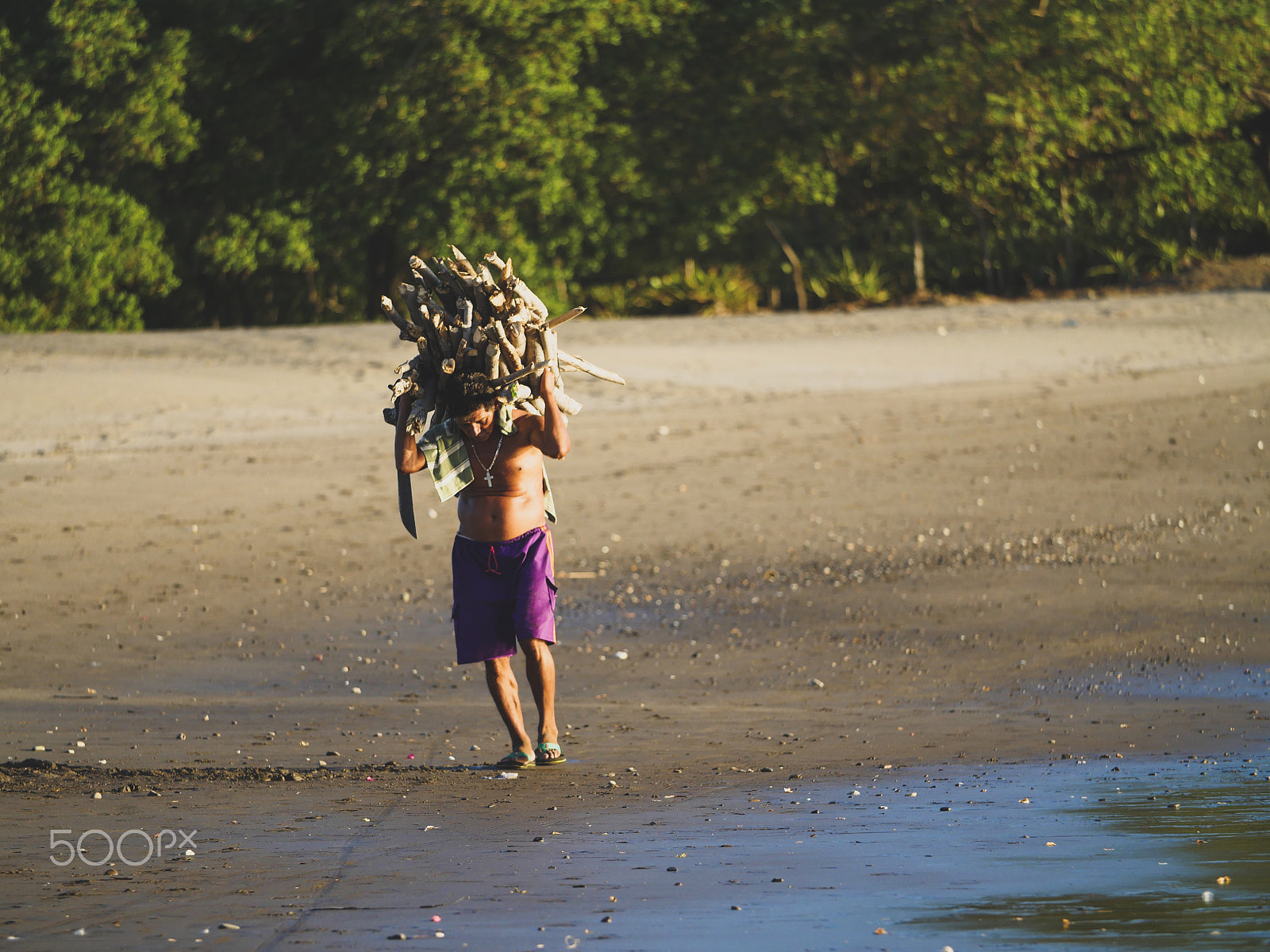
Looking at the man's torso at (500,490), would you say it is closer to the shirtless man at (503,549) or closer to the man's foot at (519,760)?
the shirtless man at (503,549)

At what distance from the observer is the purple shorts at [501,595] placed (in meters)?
6.75

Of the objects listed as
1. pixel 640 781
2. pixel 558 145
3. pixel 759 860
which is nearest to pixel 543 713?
pixel 640 781

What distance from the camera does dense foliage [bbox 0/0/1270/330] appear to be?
A: 23.8 metres

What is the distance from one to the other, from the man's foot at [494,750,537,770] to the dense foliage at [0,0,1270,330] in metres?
18.6

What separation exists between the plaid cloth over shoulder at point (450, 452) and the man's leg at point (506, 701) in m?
0.66

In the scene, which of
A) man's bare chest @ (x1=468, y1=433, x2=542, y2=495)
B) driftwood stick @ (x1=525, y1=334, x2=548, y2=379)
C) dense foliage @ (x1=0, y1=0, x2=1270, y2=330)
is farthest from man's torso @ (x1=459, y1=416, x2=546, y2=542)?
dense foliage @ (x1=0, y1=0, x2=1270, y2=330)

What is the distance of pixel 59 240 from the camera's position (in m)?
23.5

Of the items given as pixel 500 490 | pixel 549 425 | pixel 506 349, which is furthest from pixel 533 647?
pixel 506 349

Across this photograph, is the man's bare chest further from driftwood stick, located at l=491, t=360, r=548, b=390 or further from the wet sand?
the wet sand

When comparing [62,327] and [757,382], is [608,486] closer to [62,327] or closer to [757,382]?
[757,382]

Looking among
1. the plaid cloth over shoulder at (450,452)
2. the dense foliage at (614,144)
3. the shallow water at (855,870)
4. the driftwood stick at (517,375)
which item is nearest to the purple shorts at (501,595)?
the plaid cloth over shoulder at (450,452)

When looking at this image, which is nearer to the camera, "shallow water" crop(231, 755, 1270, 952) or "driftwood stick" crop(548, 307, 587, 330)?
"shallow water" crop(231, 755, 1270, 952)

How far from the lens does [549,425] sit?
22.3 feet

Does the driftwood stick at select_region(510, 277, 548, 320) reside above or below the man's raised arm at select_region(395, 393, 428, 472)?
above
